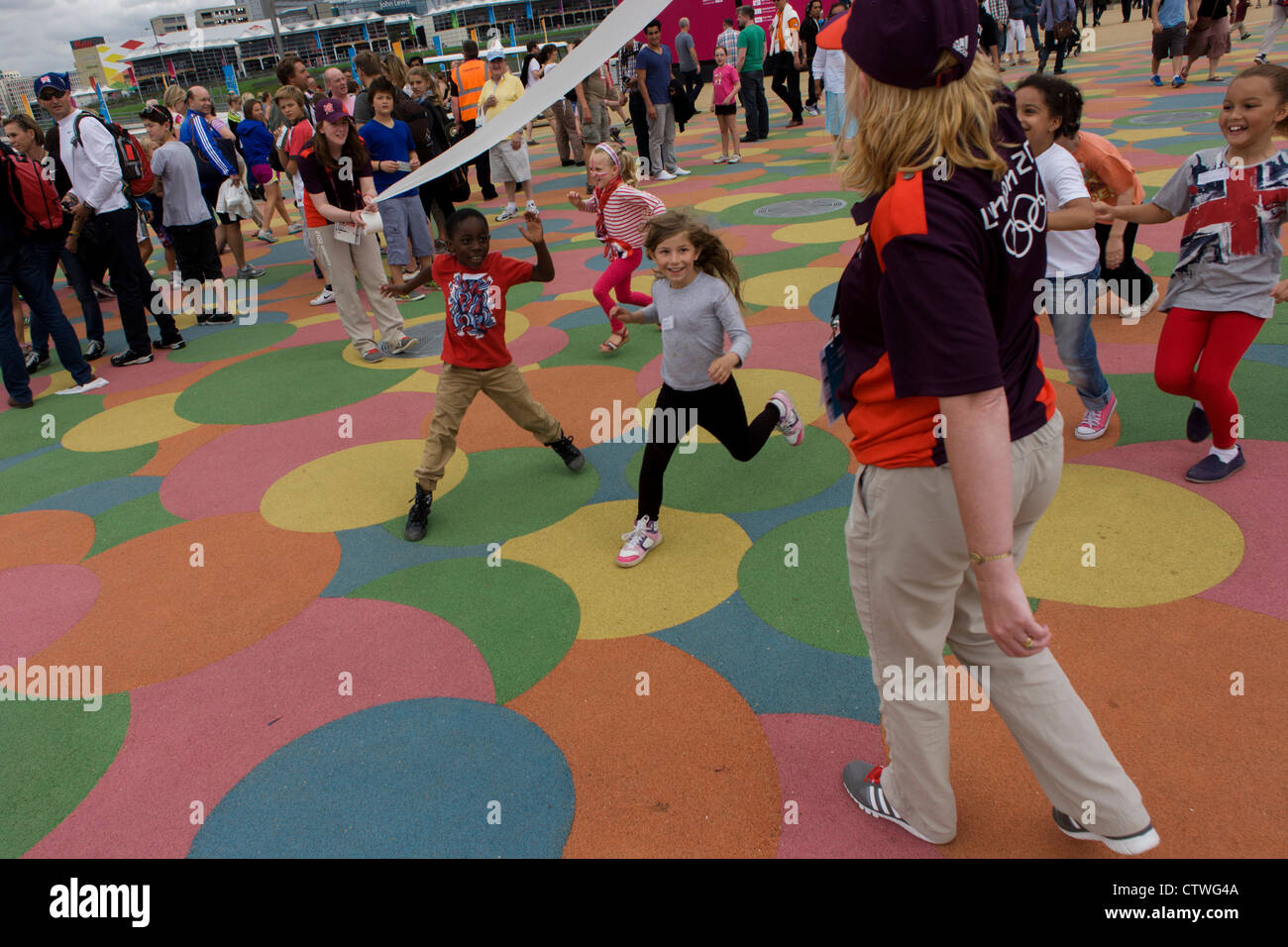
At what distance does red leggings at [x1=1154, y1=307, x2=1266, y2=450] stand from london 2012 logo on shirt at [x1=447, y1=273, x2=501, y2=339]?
3225mm

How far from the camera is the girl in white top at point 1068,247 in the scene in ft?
11.4

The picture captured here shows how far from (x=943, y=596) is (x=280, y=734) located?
90.9 inches

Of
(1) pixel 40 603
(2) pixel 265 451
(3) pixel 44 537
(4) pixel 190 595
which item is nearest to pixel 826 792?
(4) pixel 190 595

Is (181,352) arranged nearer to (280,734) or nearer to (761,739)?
(280,734)

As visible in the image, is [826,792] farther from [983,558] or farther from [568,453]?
[568,453]

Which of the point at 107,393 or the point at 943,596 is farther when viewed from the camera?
the point at 107,393

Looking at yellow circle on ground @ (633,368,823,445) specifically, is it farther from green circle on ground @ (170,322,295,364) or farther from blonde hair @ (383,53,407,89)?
blonde hair @ (383,53,407,89)

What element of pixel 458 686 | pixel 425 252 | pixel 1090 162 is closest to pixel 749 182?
pixel 425 252

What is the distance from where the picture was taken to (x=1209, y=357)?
3.50 m

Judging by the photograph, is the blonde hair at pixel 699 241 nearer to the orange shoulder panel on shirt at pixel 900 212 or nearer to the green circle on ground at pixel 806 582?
the green circle on ground at pixel 806 582

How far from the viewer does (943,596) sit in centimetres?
169

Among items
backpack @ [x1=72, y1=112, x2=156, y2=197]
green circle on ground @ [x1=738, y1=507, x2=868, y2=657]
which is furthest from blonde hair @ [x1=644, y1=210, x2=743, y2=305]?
backpack @ [x1=72, y1=112, x2=156, y2=197]

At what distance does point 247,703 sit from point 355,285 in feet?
14.5

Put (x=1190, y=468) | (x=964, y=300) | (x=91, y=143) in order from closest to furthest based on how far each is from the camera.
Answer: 1. (x=964, y=300)
2. (x=1190, y=468)
3. (x=91, y=143)
